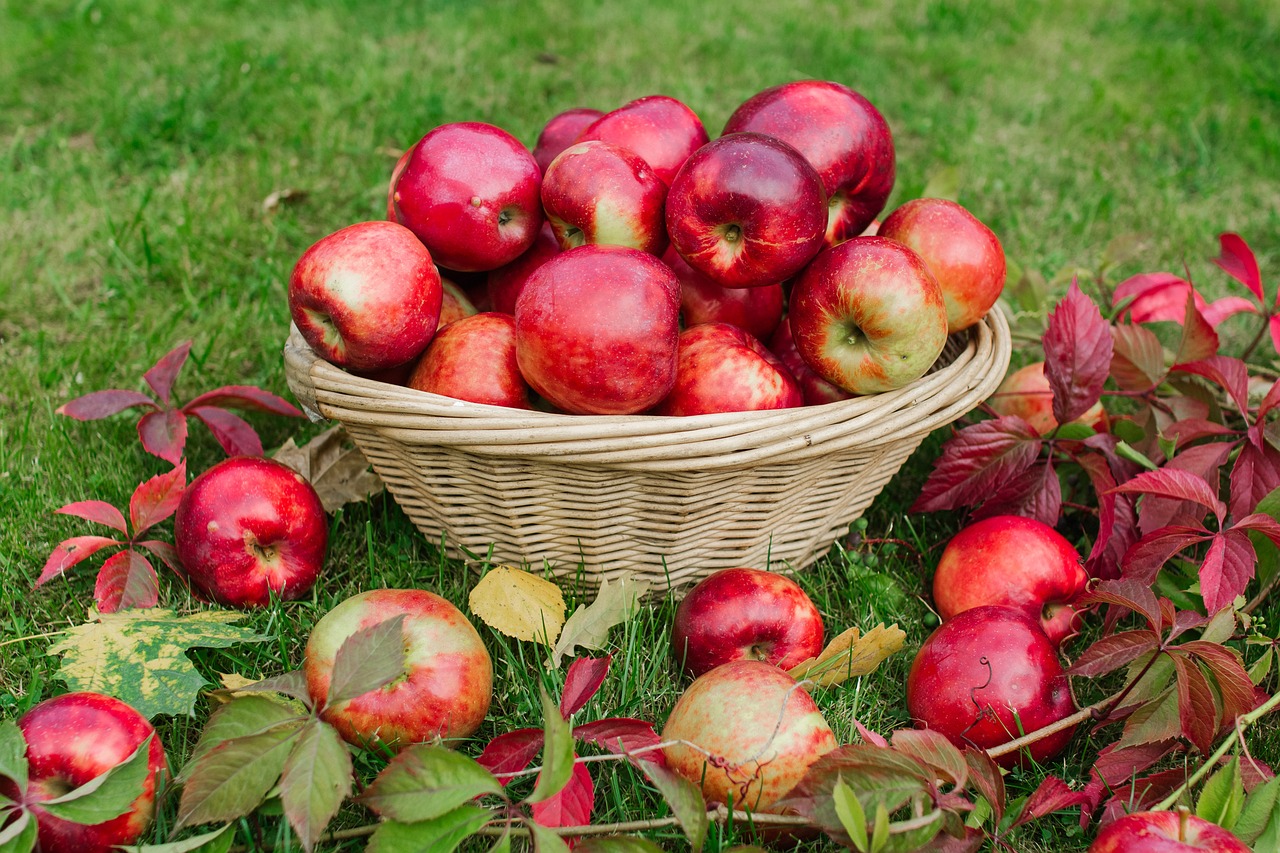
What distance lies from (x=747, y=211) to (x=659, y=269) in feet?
0.56

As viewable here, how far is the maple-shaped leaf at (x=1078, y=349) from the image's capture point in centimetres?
184

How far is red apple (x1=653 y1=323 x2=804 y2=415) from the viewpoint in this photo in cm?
170

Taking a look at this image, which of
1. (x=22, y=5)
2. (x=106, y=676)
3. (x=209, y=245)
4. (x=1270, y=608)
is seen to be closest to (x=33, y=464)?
(x=106, y=676)

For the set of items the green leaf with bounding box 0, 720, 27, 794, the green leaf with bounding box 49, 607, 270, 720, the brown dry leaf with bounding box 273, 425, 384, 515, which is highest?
the green leaf with bounding box 0, 720, 27, 794

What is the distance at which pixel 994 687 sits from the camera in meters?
1.53

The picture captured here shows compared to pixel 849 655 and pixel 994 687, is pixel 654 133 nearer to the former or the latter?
pixel 849 655

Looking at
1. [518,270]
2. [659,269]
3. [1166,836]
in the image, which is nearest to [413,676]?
[659,269]

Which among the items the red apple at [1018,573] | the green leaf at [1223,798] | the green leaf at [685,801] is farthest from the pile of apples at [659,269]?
the green leaf at [1223,798]

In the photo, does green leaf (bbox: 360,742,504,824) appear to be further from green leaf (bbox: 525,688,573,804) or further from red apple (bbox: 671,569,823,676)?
red apple (bbox: 671,569,823,676)

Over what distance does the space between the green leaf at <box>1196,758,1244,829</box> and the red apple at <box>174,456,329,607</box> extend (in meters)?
1.42

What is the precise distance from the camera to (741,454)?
1538mm

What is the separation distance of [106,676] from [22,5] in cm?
363

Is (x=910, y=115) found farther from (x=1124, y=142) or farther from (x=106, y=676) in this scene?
(x=106, y=676)

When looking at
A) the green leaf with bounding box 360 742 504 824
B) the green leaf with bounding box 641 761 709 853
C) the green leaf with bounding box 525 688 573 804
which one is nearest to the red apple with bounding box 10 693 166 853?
the green leaf with bounding box 360 742 504 824
